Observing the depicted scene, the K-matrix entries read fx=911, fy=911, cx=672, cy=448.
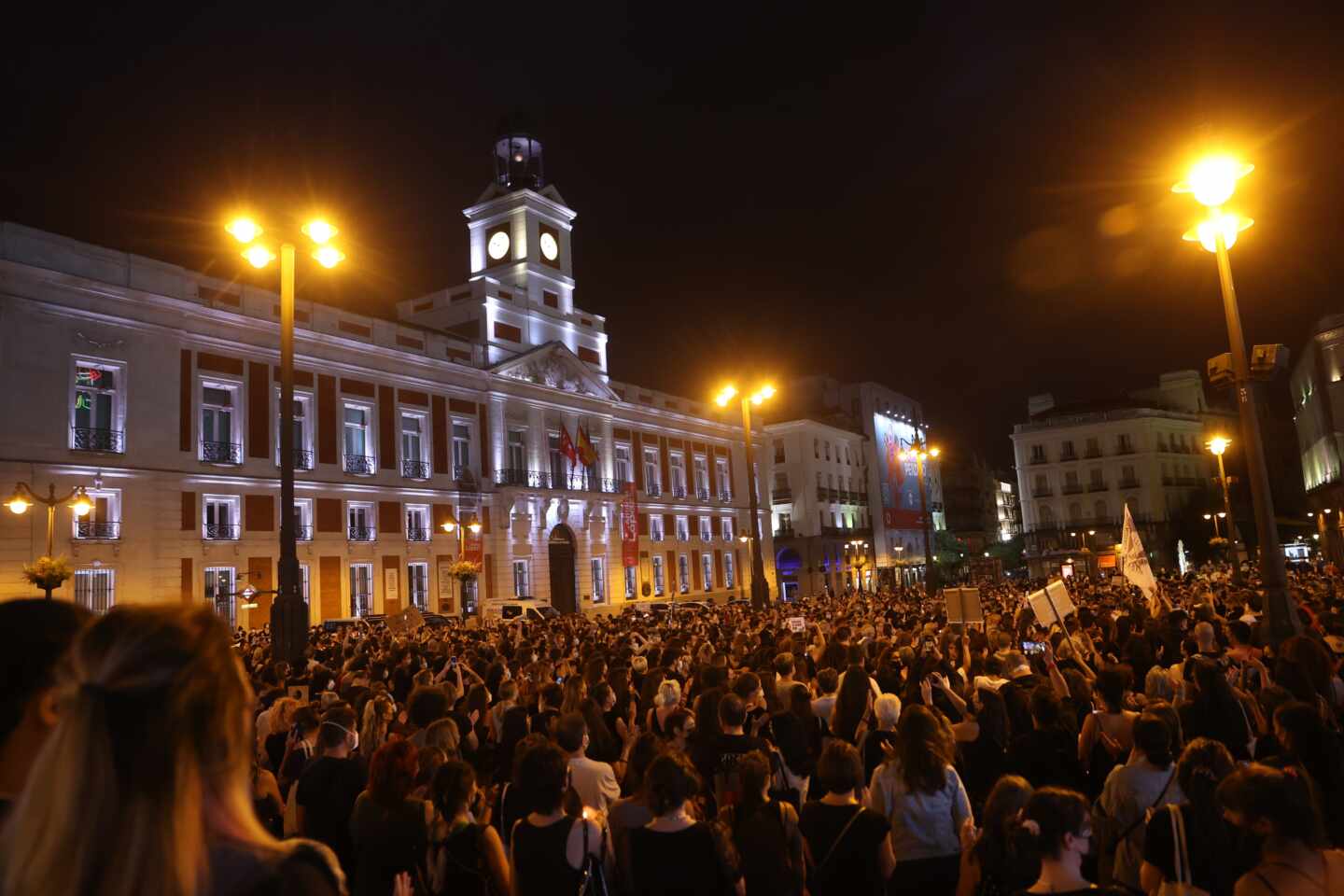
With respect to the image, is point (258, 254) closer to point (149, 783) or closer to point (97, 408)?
point (149, 783)

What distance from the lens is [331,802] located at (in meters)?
5.54

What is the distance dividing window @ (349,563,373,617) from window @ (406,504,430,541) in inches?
99.2

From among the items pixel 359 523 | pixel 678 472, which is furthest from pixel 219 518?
pixel 678 472

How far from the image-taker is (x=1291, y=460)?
82.1 meters

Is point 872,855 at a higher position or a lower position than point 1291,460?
lower

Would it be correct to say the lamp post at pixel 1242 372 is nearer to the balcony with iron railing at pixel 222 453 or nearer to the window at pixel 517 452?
the balcony with iron railing at pixel 222 453

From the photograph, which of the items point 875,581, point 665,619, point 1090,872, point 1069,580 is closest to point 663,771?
point 1090,872

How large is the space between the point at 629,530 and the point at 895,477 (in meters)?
41.0

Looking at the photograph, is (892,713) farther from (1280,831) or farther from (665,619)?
(665,619)

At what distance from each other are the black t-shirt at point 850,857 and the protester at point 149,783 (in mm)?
3144

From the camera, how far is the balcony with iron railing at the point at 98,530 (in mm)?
27750

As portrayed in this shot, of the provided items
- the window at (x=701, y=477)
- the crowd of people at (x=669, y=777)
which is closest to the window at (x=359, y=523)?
the window at (x=701, y=477)

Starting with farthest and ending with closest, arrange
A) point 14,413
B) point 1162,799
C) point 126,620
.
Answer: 1. point 14,413
2. point 1162,799
3. point 126,620

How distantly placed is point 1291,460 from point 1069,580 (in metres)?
64.1
